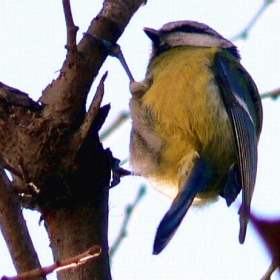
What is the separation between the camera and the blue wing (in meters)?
2.07

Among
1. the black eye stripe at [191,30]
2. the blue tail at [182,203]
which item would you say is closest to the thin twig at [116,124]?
the blue tail at [182,203]

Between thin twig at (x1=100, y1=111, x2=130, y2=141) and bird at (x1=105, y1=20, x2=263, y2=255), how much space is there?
139mm

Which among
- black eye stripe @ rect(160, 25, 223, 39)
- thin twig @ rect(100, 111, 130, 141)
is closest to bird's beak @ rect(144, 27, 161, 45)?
black eye stripe @ rect(160, 25, 223, 39)

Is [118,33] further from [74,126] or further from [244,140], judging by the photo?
[244,140]

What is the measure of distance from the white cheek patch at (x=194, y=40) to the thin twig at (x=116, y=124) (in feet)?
2.62

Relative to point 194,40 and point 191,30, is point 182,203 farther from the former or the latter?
point 191,30

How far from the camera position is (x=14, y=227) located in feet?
2.89

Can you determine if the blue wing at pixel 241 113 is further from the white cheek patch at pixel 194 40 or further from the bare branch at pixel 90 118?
the bare branch at pixel 90 118

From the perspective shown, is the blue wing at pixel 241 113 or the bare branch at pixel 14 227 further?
the blue wing at pixel 241 113

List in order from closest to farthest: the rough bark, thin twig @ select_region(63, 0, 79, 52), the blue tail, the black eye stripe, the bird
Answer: thin twig @ select_region(63, 0, 79, 52) → the rough bark → the blue tail → the bird → the black eye stripe

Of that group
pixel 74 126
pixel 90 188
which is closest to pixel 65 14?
pixel 74 126

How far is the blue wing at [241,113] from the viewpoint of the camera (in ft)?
6.79

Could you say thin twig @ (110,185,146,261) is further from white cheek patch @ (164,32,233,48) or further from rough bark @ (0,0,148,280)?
white cheek patch @ (164,32,233,48)

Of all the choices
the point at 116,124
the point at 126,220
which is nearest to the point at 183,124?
the point at 116,124
